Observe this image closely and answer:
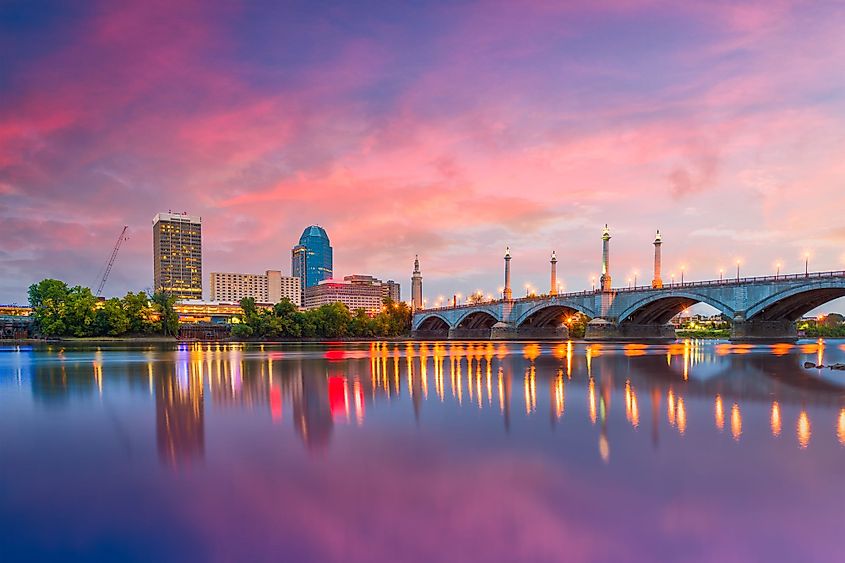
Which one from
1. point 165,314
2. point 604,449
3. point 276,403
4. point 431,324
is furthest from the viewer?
point 431,324

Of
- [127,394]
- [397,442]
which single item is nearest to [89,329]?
[127,394]

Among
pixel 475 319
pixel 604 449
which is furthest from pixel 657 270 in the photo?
pixel 604 449

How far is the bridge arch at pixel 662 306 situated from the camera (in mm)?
75312

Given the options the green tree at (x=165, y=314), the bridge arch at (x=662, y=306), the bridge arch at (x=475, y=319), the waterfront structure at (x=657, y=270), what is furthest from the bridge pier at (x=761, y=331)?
the green tree at (x=165, y=314)

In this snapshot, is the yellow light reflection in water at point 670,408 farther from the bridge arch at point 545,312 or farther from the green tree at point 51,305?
the green tree at point 51,305

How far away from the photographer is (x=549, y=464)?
12.2 m

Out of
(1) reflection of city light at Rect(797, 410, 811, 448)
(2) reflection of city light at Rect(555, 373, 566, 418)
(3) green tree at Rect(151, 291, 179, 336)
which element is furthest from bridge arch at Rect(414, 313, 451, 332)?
(1) reflection of city light at Rect(797, 410, 811, 448)

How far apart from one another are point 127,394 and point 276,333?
9527 centimetres

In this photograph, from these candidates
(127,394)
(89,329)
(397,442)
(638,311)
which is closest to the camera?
(397,442)

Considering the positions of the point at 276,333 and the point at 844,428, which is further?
the point at 276,333

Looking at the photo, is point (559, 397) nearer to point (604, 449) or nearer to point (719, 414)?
point (719, 414)

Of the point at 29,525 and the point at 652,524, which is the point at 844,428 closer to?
the point at 652,524

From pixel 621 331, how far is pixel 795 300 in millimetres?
25966

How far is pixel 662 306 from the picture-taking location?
88500mm
